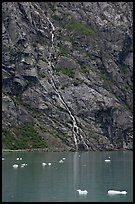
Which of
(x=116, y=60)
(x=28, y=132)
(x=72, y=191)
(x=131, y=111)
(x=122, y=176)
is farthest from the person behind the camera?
(x=116, y=60)

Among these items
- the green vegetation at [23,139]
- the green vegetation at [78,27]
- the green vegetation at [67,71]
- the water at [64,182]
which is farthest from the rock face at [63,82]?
the water at [64,182]

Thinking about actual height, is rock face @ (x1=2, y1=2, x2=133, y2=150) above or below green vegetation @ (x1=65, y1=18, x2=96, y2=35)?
below

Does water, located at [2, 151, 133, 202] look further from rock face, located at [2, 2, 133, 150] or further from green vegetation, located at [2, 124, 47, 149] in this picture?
rock face, located at [2, 2, 133, 150]

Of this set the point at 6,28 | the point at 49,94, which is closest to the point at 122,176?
the point at 49,94

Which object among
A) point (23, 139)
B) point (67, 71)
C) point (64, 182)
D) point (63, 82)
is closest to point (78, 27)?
point (67, 71)

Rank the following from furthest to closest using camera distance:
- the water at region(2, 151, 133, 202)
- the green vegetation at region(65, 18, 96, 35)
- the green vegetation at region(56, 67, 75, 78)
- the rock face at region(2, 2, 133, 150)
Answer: the green vegetation at region(65, 18, 96, 35), the green vegetation at region(56, 67, 75, 78), the rock face at region(2, 2, 133, 150), the water at region(2, 151, 133, 202)

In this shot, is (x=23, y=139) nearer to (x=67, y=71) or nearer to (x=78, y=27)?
(x=67, y=71)

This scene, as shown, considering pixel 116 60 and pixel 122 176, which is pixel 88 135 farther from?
pixel 122 176

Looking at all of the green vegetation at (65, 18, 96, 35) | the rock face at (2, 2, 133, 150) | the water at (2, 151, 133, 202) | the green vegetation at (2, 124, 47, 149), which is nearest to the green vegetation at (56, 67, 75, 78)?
the rock face at (2, 2, 133, 150)
